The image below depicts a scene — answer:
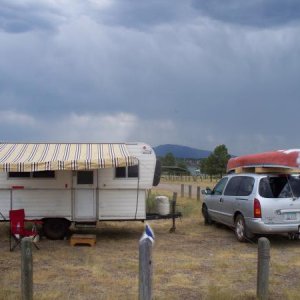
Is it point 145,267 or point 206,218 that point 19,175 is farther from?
point 145,267

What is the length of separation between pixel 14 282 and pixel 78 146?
5822mm

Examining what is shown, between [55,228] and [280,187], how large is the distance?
224 inches

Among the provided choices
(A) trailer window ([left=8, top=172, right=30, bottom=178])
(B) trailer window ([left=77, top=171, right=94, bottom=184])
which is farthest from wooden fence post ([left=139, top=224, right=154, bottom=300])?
(A) trailer window ([left=8, top=172, right=30, bottom=178])

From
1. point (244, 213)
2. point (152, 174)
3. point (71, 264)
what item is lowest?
point (71, 264)

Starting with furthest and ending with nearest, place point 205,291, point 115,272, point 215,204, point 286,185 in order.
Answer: point 215,204 < point 286,185 < point 115,272 < point 205,291

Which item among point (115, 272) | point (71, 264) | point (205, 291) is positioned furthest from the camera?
point (71, 264)

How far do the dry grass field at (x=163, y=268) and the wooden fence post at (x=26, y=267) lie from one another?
522 mm

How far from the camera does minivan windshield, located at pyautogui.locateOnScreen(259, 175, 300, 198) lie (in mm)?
11836

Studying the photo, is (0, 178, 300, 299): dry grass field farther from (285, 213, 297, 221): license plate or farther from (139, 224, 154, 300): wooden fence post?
(139, 224, 154, 300): wooden fence post

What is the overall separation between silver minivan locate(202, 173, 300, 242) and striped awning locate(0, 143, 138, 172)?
2.83m

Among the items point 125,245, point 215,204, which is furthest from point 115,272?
point 215,204

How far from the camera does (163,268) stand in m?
9.45

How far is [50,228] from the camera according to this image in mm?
13172

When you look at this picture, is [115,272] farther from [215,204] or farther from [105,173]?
[215,204]
